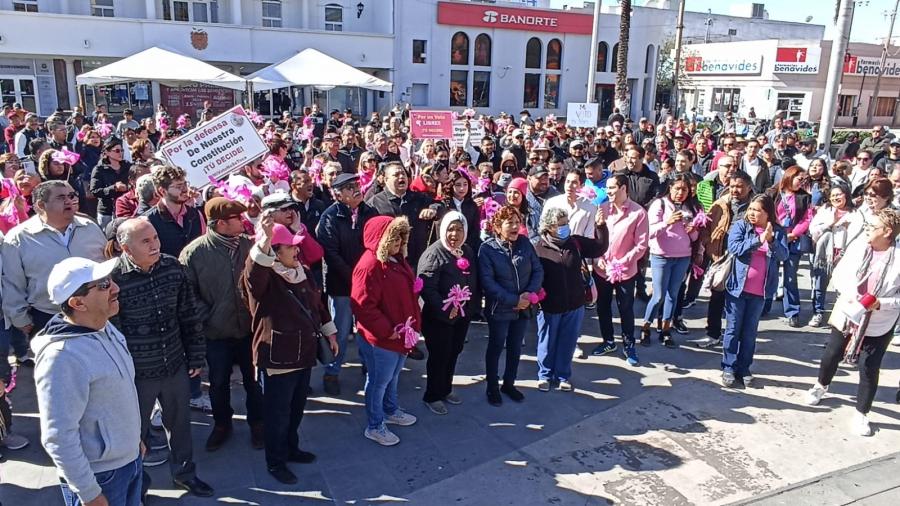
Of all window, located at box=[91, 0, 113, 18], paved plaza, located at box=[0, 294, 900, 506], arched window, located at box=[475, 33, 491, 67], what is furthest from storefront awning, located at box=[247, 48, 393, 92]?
arched window, located at box=[475, 33, 491, 67]

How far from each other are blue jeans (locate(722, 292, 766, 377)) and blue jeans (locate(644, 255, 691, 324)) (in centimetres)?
77

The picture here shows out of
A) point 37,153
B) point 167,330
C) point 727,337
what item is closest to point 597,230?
point 727,337

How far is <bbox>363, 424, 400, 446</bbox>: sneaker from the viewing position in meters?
4.84

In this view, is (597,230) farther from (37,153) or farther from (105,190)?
(37,153)

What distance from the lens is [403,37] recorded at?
33.1 metres

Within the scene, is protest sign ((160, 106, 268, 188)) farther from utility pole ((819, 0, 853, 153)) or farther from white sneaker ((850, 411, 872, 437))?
utility pole ((819, 0, 853, 153))

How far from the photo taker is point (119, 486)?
301cm

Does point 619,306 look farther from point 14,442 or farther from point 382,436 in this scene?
point 14,442

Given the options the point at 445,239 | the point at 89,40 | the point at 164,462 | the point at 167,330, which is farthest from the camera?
the point at 89,40

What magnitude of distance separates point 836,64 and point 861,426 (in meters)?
9.53

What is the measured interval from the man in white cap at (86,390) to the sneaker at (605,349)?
Result: 4706 mm

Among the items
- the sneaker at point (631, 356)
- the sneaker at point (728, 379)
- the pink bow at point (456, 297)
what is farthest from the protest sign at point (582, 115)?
the pink bow at point (456, 297)

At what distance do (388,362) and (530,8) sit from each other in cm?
3525

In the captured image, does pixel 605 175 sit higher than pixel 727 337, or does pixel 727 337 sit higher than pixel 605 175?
pixel 605 175
